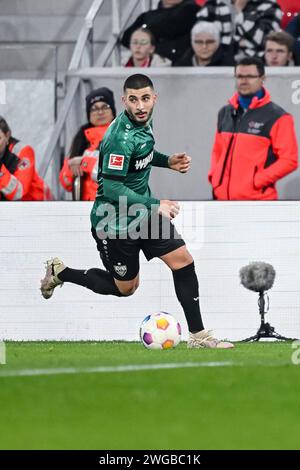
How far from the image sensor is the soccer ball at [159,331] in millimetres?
11102

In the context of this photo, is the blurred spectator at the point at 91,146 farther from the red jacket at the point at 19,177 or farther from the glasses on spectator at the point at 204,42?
the glasses on spectator at the point at 204,42

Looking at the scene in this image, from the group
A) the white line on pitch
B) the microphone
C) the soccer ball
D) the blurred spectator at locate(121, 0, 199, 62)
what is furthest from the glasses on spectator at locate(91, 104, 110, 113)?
the white line on pitch

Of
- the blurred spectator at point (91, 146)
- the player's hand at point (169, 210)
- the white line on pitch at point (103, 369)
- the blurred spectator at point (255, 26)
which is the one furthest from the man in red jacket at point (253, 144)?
the white line on pitch at point (103, 369)

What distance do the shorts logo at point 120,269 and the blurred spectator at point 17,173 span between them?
7.79ft

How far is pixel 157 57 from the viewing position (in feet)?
50.7

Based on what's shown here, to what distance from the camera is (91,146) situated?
14000mm

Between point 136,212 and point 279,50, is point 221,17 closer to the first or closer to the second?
point 279,50

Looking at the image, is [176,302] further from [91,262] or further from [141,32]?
[141,32]

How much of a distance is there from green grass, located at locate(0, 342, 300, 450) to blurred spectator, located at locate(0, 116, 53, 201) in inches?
164

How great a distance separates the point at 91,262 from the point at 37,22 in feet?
17.3

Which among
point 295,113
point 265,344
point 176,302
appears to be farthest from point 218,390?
point 295,113

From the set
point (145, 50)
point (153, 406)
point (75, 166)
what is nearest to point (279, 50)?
point (145, 50)

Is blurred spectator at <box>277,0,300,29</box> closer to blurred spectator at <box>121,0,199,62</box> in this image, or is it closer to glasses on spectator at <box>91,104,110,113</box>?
blurred spectator at <box>121,0,199,62</box>

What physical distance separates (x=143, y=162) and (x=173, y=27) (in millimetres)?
4505
